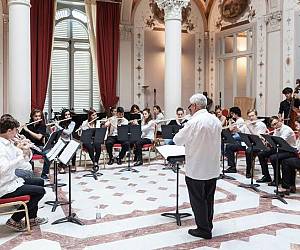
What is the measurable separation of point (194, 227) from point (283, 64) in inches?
324

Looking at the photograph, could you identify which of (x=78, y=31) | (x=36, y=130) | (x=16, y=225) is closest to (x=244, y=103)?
(x=78, y=31)

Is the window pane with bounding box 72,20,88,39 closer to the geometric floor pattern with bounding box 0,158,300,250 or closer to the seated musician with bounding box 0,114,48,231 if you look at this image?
the geometric floor pattern with bounding box 0,158,300,250

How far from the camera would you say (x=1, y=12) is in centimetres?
1275

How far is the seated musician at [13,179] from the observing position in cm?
448

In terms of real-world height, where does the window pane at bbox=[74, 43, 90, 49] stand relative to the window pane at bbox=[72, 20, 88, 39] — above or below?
below

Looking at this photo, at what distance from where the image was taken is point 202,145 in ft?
14.7

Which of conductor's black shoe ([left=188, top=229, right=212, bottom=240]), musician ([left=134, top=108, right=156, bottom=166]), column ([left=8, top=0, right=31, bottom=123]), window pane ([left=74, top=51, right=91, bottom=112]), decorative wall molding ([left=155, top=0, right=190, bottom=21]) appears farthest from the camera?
window pane ([left=74, top=51, right=91, bottom=112])

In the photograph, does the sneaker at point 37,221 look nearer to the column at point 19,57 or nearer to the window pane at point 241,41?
the column at point 19,57

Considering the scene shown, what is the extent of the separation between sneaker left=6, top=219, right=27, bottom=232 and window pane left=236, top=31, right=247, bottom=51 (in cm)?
1114

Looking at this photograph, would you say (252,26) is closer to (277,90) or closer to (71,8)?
(277,90)

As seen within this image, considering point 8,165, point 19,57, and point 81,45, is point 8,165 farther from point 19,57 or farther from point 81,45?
point 81,45

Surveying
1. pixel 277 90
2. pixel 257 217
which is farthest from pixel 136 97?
pixel 257 217

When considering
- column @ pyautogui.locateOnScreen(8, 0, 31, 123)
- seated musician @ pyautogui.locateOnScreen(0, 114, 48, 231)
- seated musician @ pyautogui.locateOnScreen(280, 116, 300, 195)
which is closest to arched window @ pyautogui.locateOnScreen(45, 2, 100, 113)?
column @ pyautogui.locateOnScreen(8, 0, 31, 123)

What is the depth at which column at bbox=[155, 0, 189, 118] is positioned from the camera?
1087cm
